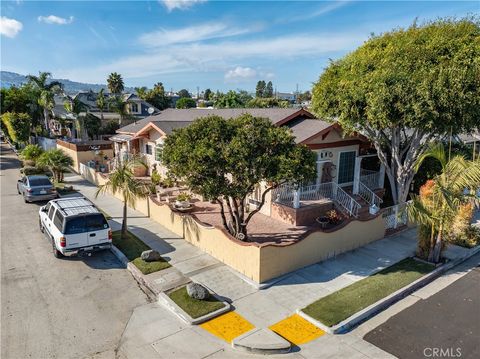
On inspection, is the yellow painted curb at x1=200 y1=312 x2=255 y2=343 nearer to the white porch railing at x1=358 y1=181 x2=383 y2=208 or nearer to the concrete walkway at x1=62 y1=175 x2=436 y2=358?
Answer: the concrete walkway at x1=62 y1=175 x2=436 y2=358

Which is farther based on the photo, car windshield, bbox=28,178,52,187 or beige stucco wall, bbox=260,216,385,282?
car windshield, bbox=28,178,52,187

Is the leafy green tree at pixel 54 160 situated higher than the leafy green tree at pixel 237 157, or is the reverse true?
the leafy green tree at pixel 237 157

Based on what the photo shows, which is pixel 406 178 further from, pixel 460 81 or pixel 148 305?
pixel 148 305

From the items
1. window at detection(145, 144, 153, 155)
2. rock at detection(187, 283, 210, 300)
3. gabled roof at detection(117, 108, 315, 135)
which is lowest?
rock at detection(187, 283, 210, 300)

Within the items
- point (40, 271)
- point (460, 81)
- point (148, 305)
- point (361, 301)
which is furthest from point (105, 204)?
point (460, 81)

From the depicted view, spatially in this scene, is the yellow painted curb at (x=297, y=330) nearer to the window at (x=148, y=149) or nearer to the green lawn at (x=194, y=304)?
the green lawn at (x=194, y=304)

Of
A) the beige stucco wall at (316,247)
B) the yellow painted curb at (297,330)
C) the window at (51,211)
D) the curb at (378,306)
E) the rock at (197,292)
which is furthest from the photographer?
the window at (51,211)

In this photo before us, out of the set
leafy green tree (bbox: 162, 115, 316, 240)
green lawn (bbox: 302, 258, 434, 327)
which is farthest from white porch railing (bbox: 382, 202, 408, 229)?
leafy green tree (bbox: 162, 115, 316, 240)

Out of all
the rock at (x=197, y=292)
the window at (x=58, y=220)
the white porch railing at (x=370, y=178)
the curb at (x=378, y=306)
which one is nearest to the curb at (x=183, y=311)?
the rock at (x=197, y=292)
